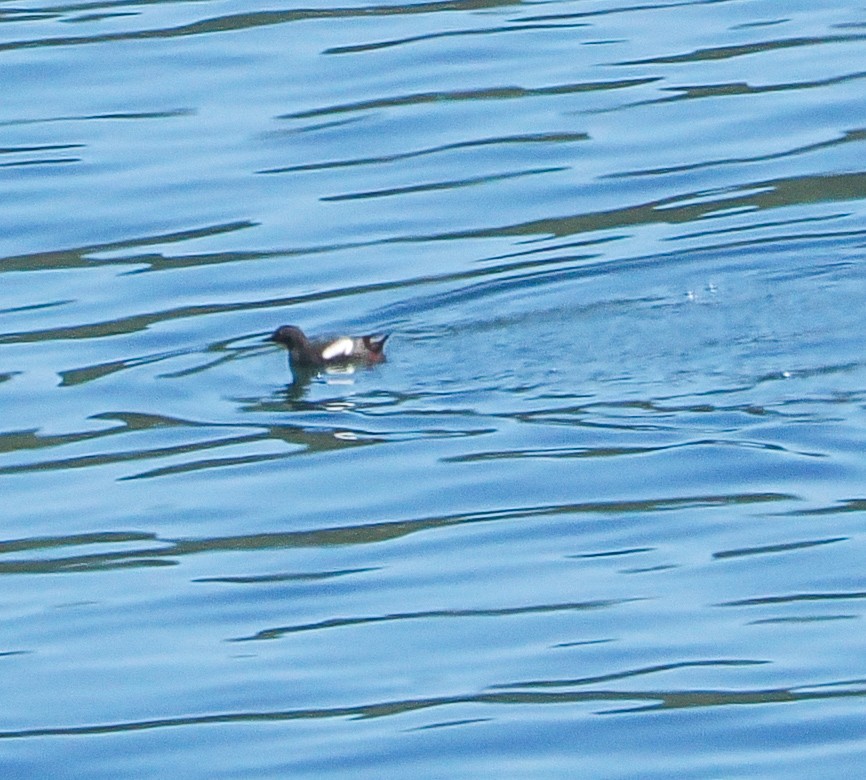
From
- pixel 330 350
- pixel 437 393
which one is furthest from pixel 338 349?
pixel 437 393

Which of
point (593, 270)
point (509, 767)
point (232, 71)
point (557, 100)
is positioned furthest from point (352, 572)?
point (232, 71)

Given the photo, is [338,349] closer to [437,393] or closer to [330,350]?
[330,350]

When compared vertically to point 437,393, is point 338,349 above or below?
above

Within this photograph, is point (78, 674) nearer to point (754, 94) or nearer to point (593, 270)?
point (593, 270)

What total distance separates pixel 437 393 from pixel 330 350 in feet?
1.86

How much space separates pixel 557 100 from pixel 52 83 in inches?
131

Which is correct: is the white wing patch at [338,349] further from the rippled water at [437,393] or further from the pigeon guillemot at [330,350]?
the rippled water at [437,393]

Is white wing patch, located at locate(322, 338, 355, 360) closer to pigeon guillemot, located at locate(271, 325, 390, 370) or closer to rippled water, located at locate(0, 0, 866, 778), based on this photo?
pigeon guillemot, located at locate(271, 325, 390, 370)

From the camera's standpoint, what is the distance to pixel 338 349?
11.4 metres

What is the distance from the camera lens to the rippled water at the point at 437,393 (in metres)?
7.97

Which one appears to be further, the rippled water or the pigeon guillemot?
the pigeon guillemot

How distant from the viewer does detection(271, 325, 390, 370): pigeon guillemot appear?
37.4 feet

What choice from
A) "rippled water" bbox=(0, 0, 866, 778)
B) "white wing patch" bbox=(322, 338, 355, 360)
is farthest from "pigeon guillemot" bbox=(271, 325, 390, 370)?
"rippled water" bbox=(0, 0, 866, 778)

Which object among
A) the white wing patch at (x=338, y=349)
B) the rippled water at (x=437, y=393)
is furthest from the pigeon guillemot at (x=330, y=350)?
the rippled water at (x=437, y=393)
